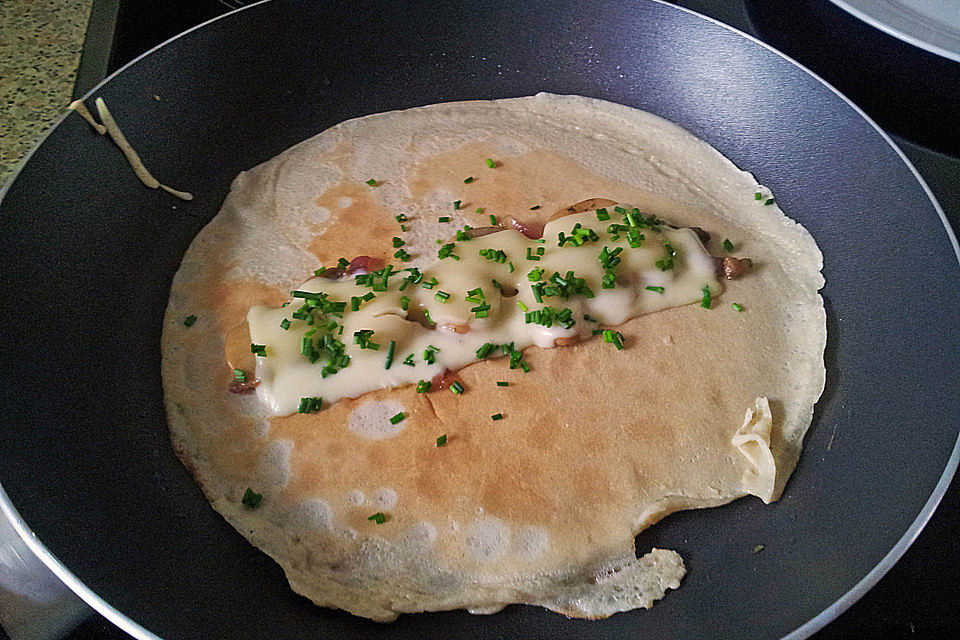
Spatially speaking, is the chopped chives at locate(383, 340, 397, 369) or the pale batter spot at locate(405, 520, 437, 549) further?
the chopped chives at locate(383, 340, 397, 369)

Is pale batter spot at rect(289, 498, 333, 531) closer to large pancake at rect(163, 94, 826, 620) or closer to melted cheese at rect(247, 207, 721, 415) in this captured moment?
large pancake at rect(163, 94, 826, 620)

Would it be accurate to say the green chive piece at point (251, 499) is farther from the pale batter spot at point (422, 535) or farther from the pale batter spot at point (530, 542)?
the pale batter spot at point (530, 542)

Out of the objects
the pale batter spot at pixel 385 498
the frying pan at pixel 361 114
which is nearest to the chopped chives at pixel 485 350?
the pale batter spot at pixel 385 498

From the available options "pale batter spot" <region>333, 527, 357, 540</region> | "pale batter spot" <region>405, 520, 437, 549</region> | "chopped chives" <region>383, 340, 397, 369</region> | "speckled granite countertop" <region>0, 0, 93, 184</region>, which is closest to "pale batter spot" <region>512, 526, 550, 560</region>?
"pale batter spot" <region>405, 520, 437, 549</region>

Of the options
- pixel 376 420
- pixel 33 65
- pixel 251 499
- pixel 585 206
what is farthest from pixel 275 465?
pixel 33 65

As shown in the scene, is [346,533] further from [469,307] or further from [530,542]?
[469,307]

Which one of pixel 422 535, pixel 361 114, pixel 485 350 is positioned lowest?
pixel 422 535

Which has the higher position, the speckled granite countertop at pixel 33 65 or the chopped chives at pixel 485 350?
the speckled granite countertop at pixel 33 65
